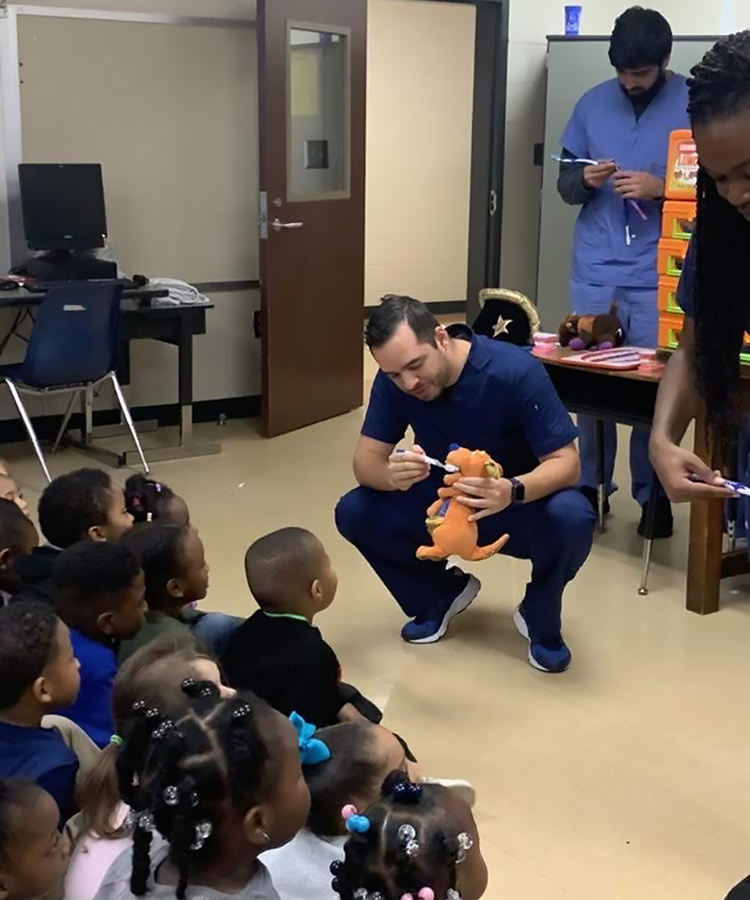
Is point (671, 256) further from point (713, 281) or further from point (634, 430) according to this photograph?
point (713, 281)

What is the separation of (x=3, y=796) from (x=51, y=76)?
14.1 ft

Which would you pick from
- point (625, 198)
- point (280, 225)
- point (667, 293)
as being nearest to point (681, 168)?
point (667, 293)

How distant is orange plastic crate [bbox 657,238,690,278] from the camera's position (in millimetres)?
3580

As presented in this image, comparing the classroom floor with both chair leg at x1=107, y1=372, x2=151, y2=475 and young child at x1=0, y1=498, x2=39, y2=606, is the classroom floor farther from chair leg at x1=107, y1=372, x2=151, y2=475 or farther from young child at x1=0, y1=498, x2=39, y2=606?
young child at x1=0, y1=498, x2=39, y2=606

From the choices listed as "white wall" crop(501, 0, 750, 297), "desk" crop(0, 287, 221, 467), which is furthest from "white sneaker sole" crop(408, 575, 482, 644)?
"white wall" crop(501, 0, 750, 297)

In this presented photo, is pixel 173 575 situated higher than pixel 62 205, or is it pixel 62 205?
pixel 62 205

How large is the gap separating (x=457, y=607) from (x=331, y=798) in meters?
1.59

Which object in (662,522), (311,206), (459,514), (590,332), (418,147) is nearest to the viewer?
(459,514)

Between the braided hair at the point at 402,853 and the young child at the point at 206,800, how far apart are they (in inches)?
4.1

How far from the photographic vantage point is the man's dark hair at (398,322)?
278cm

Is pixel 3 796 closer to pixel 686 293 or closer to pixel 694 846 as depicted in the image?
pixel 686 293

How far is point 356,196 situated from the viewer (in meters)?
5.84

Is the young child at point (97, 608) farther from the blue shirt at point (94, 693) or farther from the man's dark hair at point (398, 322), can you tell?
the man's dark hair at point (398, 322)

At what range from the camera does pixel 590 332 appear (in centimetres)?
387
